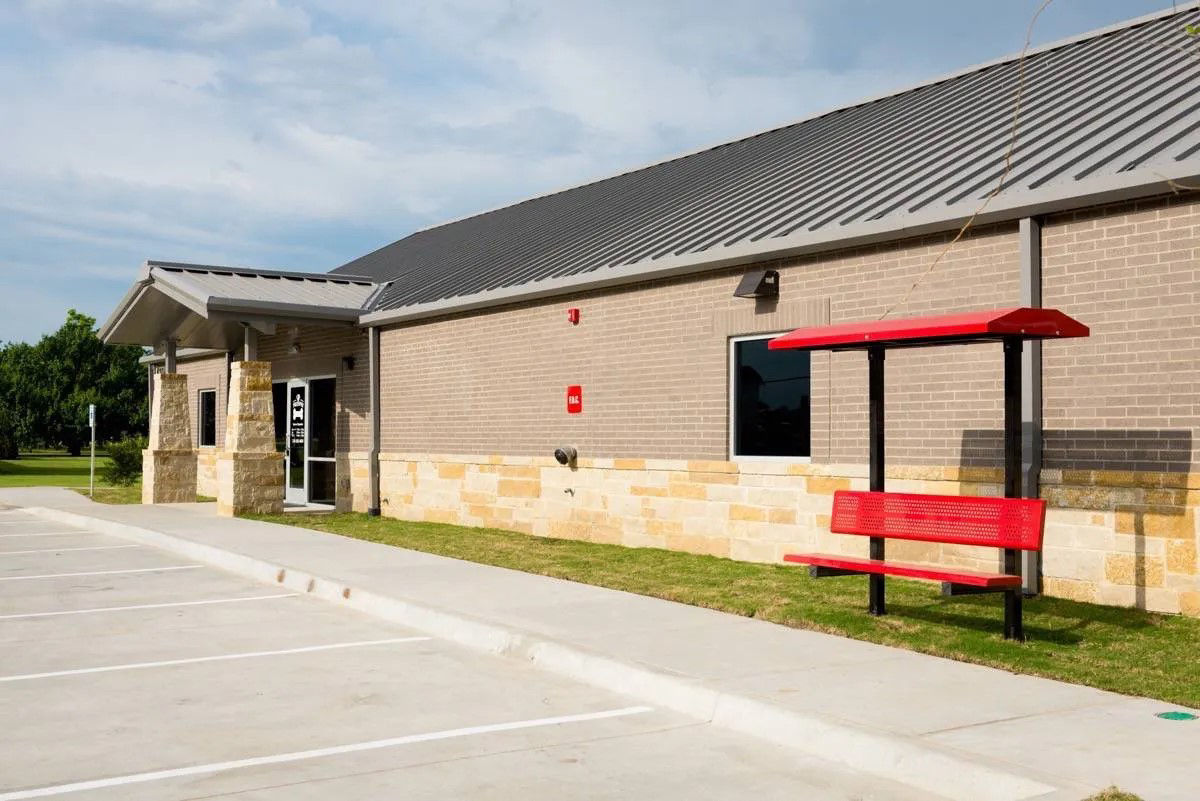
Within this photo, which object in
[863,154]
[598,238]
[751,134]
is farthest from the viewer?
[751,134]

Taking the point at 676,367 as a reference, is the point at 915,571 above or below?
below

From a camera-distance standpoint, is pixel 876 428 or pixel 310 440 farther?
pixel 310 440

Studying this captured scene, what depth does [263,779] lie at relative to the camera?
5.75 meters

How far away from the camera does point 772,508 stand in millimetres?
13500

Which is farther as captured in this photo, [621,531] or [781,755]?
[621,531]

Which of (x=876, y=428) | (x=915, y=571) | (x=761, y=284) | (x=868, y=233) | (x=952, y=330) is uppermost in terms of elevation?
(x=868, y=233)

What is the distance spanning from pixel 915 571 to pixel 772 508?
15.3 ft

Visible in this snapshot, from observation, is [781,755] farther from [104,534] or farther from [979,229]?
[104,534]

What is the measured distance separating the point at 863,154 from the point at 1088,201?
5.70 m

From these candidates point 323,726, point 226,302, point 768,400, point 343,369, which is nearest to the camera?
point 323,726

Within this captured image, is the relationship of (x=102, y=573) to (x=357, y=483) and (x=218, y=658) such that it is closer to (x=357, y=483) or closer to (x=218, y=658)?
(x=218, y=658)

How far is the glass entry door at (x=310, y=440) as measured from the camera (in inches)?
930


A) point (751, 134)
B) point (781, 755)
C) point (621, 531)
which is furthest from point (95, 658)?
point (751, 134)

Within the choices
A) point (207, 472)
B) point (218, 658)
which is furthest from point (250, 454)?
A: point (218, 658)
